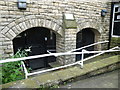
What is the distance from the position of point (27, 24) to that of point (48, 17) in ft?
2.44

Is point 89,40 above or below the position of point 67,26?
below

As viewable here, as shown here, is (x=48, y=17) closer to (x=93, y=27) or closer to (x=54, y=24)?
(x=54, y=24)

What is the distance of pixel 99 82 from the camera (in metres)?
Answer: 2.11

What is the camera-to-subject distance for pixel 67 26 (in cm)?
351

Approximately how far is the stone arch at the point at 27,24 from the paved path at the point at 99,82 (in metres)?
2.07

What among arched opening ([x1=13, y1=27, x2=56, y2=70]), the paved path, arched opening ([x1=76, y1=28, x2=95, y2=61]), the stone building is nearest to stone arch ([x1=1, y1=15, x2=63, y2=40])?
the stone building

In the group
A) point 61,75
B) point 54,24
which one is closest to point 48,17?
point 54,24

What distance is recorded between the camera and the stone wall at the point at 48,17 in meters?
2.85

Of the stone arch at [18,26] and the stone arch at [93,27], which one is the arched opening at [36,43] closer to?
the stone arch at [18,26]

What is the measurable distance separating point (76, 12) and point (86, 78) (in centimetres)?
257

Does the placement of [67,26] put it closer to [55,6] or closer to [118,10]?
[55,6]

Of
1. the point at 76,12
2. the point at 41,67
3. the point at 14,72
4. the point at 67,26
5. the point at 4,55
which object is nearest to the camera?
the point at 14,72

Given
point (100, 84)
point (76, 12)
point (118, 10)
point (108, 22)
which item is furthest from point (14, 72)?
point (118, 10)

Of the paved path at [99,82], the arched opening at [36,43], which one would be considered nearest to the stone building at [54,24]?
the arched opening at [36,43]
